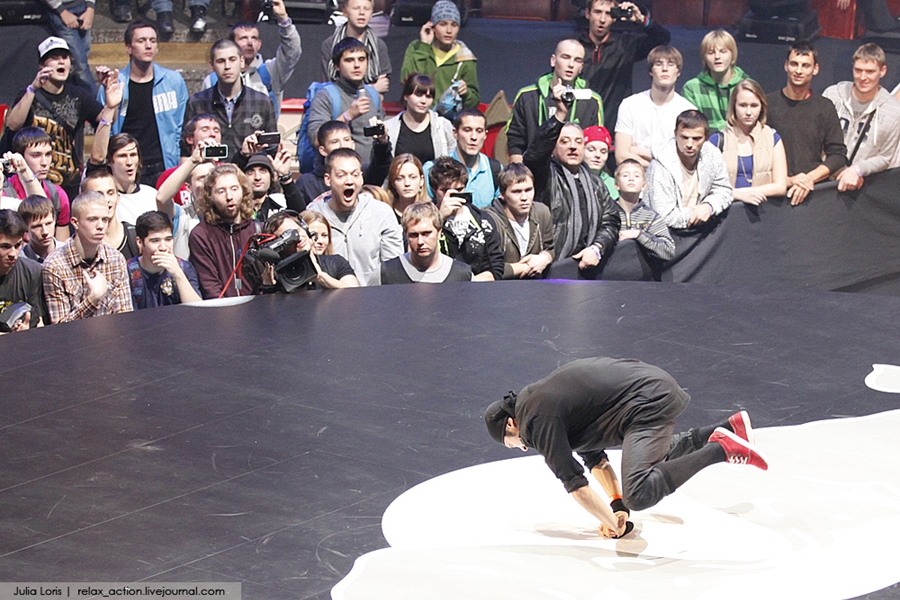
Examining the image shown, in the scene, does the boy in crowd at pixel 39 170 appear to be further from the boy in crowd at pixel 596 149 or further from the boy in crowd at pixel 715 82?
the boy in crowd at pixel 715 82

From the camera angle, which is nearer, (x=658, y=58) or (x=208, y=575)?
(x=208, y=575)

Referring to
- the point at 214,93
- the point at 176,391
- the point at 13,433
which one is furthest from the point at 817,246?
the point at 13,433

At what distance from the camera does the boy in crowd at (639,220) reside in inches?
297

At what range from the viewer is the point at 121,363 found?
5.41 meters

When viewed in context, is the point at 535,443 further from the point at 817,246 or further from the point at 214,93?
the point at 817,246

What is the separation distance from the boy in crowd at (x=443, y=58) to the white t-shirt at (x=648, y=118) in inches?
42.7

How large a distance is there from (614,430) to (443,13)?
5265 millimetres

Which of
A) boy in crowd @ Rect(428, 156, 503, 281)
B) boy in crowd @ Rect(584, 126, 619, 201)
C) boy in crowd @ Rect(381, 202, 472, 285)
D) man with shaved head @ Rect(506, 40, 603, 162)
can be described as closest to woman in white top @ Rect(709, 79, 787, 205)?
boy in crowd @ Rect(584, 126, 619, 201)

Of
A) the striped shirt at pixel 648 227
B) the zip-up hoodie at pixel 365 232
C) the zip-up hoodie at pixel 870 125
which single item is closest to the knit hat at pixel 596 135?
the striped shirt at pixel 648 227

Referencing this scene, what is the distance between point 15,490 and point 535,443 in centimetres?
182

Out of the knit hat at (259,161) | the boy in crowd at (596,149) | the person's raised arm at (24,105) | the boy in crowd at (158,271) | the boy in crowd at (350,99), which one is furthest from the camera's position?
the boy in crowd at (596,149)

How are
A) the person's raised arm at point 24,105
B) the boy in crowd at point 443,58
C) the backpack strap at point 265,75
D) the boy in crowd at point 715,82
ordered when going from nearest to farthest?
the person's raised arm at point 24,105, the backpack strap at point 265,75, the boy in crowd at point 443,58, the boy in crowd at point 715,82

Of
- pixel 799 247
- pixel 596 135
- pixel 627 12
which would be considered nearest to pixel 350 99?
pixel 596 135

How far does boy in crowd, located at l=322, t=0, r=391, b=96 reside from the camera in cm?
804
